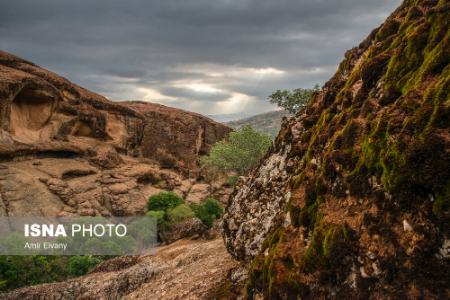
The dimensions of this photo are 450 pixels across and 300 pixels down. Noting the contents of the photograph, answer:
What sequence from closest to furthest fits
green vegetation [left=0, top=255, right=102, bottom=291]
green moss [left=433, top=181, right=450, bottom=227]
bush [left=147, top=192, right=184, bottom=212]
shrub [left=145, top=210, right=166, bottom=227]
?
green moss [left=433, top=181, right=450, bottom=227] → green vegetation [left=0, top=255, right=102, bottom=291] → shrub [left=145, top=210, right=166, bottom=227] → bush [left=147, top=192, right=184, bottom=212]

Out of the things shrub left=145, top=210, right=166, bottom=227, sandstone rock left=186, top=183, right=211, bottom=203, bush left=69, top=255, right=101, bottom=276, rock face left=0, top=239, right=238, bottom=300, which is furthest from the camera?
sandstone rock left=186, top=183, right=211, bottom=203

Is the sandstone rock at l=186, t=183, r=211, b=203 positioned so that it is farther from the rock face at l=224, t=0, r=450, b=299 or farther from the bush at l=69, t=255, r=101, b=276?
the rock face at l=224, t=0, r=450, b=299

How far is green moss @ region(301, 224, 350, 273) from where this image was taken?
21.1 feet

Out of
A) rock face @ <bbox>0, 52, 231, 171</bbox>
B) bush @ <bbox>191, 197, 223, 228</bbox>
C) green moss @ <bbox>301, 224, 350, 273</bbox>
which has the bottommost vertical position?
bush @ <bbox>191, 197, 223, 228</bbox>

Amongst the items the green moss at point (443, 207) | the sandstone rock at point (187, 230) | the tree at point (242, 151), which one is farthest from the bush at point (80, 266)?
the green moss at point (443, 207)

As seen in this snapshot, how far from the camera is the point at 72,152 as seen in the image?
166ft

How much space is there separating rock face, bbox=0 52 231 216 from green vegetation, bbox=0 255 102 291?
36.2 feet

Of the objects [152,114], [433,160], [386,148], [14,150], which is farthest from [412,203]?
[152,114]

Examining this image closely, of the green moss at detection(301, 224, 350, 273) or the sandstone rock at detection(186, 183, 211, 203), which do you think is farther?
the sandstone rock at detection(186, 183, 211, 203)

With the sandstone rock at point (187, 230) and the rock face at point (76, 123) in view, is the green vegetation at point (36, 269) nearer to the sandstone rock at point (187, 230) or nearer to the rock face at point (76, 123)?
the sandstone rock at point (187, 230)

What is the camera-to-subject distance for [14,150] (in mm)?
43094

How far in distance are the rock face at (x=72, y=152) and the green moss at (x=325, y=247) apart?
39.3 metres

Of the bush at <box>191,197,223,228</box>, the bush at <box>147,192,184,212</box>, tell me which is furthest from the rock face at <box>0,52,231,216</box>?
the bush at <box>191,197,223,228</box>

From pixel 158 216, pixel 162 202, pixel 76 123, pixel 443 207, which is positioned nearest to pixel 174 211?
pixel 158 216
